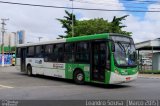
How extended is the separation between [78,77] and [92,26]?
3255cm

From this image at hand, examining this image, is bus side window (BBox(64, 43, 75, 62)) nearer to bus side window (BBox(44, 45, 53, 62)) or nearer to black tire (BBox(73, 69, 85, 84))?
black tire (BBox(73, 69, 85, 84))

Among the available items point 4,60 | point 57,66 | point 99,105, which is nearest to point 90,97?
point 99,105

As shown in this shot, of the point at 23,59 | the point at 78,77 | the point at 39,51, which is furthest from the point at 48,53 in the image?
the point at 23,59

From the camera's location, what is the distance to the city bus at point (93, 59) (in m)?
16.8

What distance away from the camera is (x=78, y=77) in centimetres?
1908

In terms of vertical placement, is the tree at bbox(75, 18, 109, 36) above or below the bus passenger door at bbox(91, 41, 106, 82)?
above

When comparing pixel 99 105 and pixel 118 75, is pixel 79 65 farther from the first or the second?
pixel 99 105

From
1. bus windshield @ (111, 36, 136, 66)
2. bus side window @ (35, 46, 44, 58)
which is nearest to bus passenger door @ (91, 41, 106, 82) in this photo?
bus windshield @ (111, 36, 136, 66)

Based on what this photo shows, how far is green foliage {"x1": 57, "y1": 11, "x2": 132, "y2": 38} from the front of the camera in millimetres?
51084

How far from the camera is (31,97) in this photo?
43.5 ft

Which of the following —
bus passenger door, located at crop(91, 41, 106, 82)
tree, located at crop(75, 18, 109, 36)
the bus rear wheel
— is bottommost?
the bus rear wheel

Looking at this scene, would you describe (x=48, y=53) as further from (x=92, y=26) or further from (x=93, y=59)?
(x=92, y=26)

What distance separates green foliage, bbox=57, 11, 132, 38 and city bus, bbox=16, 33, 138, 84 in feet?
94.2

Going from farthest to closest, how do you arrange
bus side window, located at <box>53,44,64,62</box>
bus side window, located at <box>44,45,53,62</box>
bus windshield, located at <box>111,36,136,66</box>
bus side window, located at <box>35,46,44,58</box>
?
bus side window, located at <box>35,46,44,58</box> < bus side window, located at <box>44,45,53,62</box> < bus side window, located at <box>53,44,64,62</box> < bus windshield, located at <box>111,36,136,66</box>
